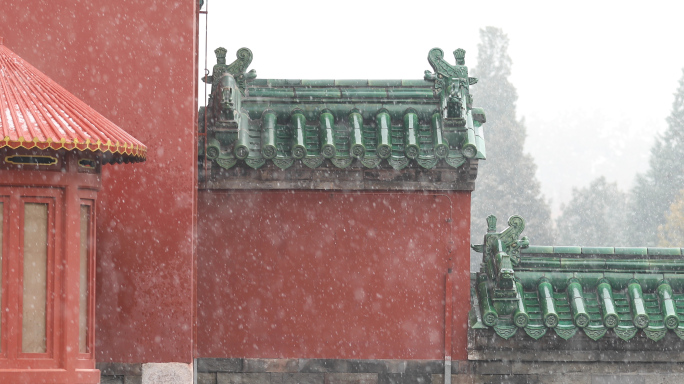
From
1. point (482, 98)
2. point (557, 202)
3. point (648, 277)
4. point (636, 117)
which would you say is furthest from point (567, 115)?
point (648, 277)

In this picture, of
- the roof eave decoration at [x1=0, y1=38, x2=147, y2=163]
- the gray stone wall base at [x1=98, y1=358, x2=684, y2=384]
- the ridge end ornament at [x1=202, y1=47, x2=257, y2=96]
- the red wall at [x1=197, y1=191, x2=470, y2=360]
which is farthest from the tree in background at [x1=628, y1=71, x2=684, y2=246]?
the roof eave decoration at [x1=0, y1=38, x2=147, y2=163]

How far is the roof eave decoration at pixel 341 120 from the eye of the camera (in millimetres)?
8812

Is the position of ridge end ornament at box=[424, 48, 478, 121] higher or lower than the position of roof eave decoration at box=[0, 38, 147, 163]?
higher

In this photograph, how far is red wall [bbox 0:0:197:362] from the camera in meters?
8.09

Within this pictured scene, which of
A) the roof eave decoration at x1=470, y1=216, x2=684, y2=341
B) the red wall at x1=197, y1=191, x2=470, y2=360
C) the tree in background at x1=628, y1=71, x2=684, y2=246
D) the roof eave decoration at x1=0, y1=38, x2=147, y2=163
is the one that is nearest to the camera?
the roof eave decoration at x1=0, y1=38, x2=147, y2=163

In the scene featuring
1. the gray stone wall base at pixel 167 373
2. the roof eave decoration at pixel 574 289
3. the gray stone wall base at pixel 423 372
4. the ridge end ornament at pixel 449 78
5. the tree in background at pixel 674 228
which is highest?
the ridge end ornament at pixel 449 78

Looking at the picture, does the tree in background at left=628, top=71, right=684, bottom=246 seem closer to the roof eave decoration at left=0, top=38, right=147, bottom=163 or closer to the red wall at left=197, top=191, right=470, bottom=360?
the red wall at left=197, top=191, right=470, bottom=360

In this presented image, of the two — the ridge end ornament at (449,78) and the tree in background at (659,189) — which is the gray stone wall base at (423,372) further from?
the tree in background at (659,189)

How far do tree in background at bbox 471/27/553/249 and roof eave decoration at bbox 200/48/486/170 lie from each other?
3047cm

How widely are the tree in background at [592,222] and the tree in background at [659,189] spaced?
120 cm

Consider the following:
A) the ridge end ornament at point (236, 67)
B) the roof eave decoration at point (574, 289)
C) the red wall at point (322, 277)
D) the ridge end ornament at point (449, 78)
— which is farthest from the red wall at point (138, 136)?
the roof eave decoration at point (574, 289)

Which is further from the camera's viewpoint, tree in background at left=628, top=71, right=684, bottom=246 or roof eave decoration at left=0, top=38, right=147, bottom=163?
tree in background at left=628, top=71, right=684, bottom=246

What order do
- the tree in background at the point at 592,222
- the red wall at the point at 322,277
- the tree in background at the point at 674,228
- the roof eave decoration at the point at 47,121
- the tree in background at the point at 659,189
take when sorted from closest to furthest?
the roof eave decoration at the point at 47,121, the red wall at the point at 322,277, the tree in background at the point at 674,228, the tree in background at the point at 659,189, the tree in background at the point at 592,222

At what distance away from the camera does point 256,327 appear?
29.9 ft
